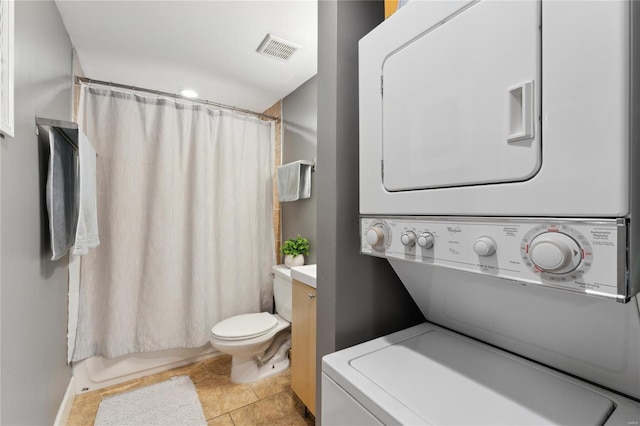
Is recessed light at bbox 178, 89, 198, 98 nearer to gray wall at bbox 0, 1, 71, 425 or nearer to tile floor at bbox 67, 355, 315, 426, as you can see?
gray wall at bbox 0, 1, 71, 425

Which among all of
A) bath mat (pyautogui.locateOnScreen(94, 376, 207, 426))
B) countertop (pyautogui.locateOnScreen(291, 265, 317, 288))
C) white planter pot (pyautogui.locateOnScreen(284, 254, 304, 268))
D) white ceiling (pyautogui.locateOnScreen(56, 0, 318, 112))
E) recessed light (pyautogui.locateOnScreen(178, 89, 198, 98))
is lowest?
bath mat (pyautogui.locateOnScreen(94, 376, 207, 426))

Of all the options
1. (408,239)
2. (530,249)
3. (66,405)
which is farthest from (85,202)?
(530,249)

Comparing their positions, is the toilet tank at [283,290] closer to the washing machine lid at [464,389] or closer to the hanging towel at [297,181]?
the hanging towel at [297,181]

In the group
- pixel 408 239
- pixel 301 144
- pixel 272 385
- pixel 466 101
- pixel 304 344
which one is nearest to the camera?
pixel 466 101

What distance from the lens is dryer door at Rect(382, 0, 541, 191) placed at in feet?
1.78

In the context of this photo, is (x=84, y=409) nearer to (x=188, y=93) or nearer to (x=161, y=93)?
(x=161, y=93)

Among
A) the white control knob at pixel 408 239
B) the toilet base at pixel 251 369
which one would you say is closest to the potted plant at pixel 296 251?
the toilet base at pixel 251 369

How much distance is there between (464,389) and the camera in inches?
28.6

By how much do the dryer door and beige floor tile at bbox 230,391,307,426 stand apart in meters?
1.72

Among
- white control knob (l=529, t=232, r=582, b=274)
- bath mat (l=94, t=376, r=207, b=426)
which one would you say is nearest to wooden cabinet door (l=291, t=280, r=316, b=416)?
bath mat (l=94, t=376, r=207, b=426)

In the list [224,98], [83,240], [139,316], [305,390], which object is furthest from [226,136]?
[305,390]

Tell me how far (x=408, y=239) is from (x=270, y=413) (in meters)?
1.73

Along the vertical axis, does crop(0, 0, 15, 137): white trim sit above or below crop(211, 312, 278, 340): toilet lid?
above

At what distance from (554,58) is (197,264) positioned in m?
2.50
